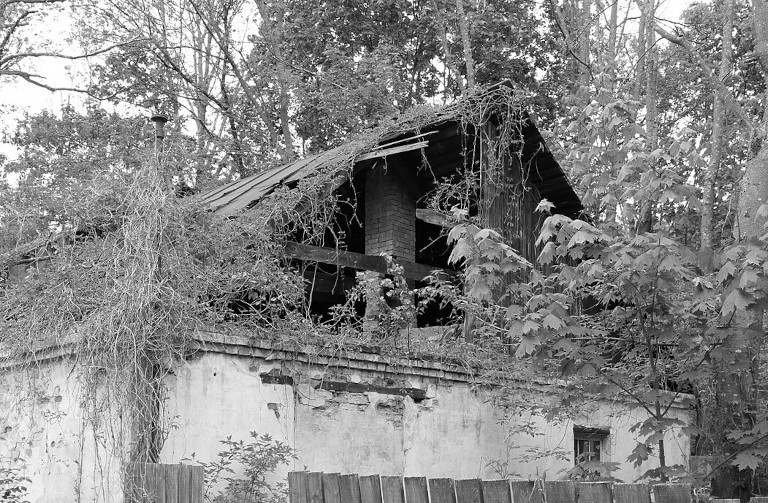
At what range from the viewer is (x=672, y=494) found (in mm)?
4031

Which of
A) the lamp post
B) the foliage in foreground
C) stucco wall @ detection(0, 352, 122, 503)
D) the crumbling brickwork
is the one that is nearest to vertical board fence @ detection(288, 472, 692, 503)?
the foliage in foreground

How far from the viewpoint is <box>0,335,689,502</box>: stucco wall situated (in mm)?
7184

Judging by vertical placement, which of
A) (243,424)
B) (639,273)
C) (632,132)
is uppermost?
(632,132)

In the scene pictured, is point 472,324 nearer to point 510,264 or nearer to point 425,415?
point 425,415

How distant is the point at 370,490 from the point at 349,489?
13 centimetres

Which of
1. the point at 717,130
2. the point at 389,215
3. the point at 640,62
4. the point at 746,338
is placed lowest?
the point at 746,338

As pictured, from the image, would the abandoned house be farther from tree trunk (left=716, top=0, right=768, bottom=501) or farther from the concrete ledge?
tree trunk (left=716, top=0, right=768, bottom=501)

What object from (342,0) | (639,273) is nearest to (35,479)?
(639,273)

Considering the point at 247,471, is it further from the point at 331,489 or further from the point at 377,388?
the point at 331,489

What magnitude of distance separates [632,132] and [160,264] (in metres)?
4.41

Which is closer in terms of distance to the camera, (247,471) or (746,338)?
(247,471)

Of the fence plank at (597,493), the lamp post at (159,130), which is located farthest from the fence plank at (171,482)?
the lamp post at (159,130)

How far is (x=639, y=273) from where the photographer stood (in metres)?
7.04

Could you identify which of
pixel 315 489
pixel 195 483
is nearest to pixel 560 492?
pixel 315 489
